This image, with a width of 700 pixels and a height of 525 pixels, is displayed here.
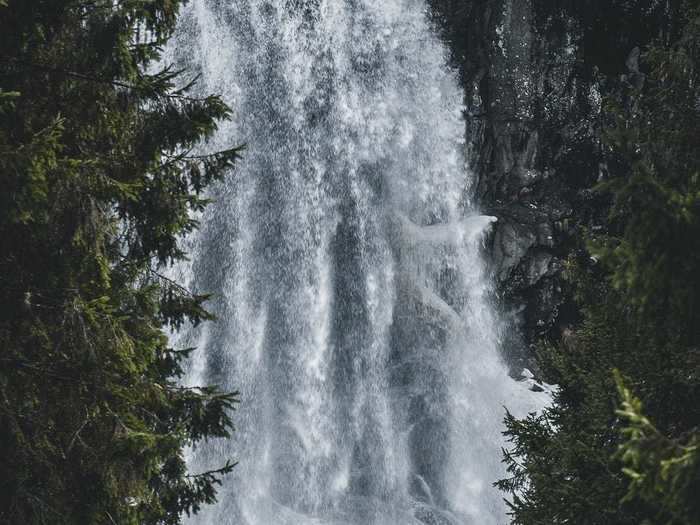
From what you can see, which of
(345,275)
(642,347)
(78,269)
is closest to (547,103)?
(345,275)

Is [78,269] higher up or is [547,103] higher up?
[547,103]

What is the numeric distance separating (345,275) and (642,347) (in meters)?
13.5

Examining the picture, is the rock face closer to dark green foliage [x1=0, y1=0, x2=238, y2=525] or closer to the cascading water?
the cascading water

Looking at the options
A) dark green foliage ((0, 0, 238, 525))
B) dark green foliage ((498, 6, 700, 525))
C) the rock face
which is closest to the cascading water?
the rock face

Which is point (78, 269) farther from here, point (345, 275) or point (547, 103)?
point (547, 103)

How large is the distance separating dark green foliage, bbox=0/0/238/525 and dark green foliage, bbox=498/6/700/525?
282 centimetres

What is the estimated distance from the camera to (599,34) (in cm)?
2006

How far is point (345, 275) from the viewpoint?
1862 cm

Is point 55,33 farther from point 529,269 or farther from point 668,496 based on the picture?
point 529,269

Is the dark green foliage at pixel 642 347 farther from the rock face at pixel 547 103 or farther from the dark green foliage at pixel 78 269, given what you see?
the rock face at pixel 547 103

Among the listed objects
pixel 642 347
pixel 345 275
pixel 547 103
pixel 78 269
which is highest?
pixel 547 103

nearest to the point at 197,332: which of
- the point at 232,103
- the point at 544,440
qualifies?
the point at 232,103

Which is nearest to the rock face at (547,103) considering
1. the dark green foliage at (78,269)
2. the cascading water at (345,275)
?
the cascading water at (345,275)

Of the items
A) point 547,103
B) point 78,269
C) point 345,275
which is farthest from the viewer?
point 547,103
